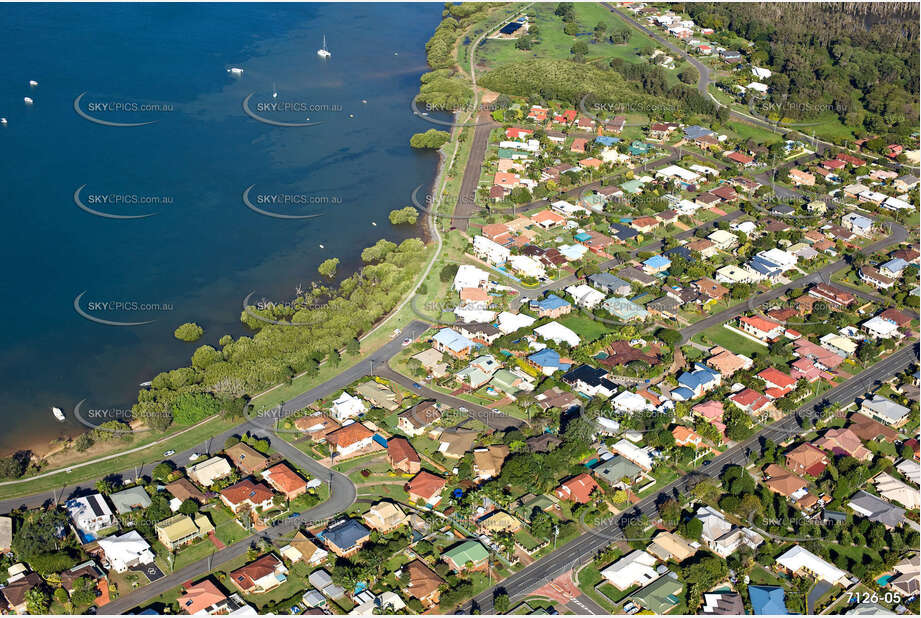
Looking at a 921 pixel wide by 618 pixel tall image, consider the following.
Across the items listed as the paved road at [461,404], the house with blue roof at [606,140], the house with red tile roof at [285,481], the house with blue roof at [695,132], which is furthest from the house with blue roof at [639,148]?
the house with red tile roof at [285,481]

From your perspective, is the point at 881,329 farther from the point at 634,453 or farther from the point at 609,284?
the point at 634,453

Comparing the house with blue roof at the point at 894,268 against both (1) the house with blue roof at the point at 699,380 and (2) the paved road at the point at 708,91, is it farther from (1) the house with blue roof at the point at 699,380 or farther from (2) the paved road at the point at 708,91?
(2) the paved road at the point at 708,91

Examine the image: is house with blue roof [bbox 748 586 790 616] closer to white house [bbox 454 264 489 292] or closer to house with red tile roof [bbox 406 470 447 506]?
house with red tile roof [bbox 406 470 447 506]

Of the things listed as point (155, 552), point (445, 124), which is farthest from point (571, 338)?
point (445, 124)

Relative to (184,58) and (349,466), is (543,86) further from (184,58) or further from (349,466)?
(349,466)

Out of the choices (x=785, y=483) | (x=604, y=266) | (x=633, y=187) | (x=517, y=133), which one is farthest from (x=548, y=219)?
(x=785, y=483)

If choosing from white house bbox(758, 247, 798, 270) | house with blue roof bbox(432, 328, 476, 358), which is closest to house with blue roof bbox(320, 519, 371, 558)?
house with blue roof bbox(432, 328, 476, 358)
